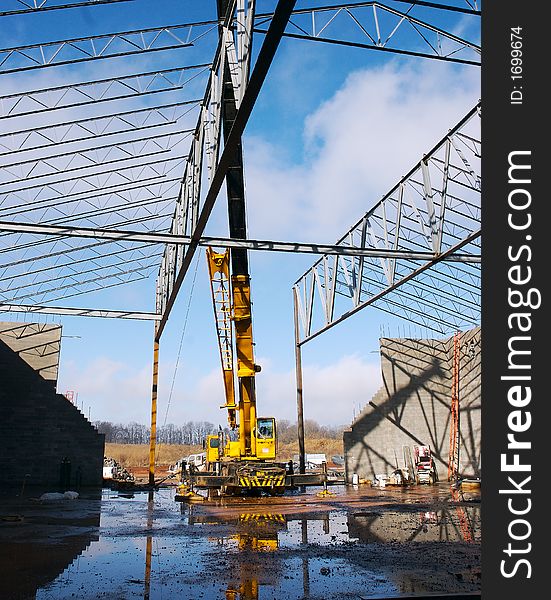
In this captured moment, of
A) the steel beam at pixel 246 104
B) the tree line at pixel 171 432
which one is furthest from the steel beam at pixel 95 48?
the tree line at pixel 171 432

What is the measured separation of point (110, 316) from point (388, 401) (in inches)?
638

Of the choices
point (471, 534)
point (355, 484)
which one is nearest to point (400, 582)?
point (471, 534)

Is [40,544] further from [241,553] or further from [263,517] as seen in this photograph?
[263,517]

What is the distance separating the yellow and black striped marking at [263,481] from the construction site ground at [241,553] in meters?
2.34

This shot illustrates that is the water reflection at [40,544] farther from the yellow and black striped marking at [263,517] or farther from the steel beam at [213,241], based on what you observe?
the steel beam at [213,241]

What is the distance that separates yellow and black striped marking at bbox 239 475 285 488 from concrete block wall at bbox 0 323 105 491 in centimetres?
1284

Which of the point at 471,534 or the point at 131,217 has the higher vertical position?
the point at 131,217

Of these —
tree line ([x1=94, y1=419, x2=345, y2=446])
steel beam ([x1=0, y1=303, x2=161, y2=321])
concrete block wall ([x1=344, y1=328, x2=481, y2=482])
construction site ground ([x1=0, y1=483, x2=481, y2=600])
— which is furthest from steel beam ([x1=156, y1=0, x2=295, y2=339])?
tree line ([x1=94, y1=419, x2=345, y2=446])

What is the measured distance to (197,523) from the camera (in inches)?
519

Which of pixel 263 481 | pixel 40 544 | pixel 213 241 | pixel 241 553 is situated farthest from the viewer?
pixel 263 481

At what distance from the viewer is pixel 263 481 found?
19016 mm

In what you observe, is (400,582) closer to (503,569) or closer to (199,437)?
(503,569)

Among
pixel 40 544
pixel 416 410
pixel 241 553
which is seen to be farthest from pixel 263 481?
pixel 416 410

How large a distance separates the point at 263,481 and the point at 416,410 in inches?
622
